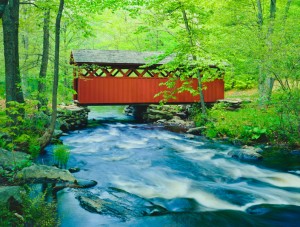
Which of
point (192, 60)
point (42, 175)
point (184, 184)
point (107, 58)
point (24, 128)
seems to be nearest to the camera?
point (42, 175)

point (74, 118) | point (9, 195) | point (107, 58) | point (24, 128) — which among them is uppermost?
point (107, 58)

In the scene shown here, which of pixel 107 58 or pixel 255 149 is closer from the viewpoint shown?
pixel 255 149

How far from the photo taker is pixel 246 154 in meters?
8.43

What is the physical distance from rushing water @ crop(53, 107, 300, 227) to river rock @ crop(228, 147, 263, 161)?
0.25m

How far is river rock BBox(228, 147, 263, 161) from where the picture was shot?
27.1 feet

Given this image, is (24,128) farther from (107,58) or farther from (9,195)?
(107,58)

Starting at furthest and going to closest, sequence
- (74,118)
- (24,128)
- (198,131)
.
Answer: (74,118)
(198,131)
(24,128)

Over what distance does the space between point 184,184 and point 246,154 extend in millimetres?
2850

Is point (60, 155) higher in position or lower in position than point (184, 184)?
higher

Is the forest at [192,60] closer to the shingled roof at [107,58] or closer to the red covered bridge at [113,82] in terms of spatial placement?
the shingled roof at [107,58]

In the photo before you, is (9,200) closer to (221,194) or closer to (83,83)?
(221,194)

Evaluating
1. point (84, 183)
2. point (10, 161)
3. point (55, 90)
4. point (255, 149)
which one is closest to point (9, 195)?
point (10, 161)

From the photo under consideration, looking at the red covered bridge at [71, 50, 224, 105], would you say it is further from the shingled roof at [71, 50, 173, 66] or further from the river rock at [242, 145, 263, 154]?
the river rock at [242, 145, 263, 154]

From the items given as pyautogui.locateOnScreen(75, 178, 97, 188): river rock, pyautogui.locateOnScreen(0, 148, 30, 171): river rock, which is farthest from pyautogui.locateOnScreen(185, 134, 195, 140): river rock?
pyautogui.locateOnScreen(0, 148, 30, 171): river rock
